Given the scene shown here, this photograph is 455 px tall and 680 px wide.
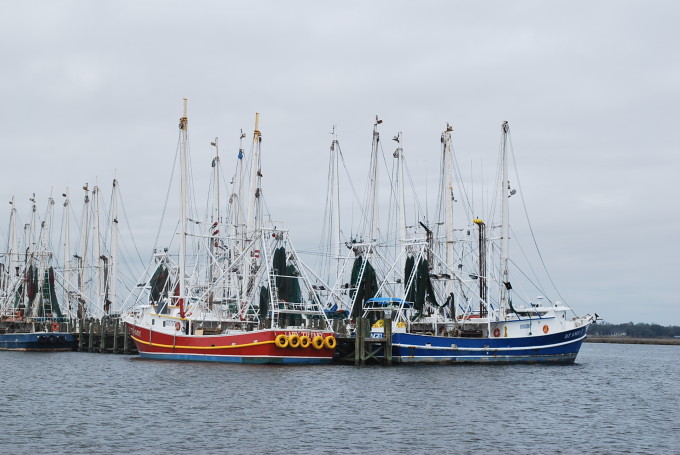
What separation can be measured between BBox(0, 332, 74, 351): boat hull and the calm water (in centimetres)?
3244

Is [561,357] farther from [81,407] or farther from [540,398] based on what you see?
[81,407]

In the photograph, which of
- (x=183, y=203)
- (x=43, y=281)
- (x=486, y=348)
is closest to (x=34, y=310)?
(x=43, y=281)

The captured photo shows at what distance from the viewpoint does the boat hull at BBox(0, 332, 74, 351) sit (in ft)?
333

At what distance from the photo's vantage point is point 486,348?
7456 centimetres

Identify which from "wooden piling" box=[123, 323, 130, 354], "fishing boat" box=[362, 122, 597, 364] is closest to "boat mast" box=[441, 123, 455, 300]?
"fishing boat" box=[362, 122, 597, 364]

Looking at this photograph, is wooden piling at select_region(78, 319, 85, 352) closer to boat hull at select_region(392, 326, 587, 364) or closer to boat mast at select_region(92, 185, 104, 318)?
boat mast at select_region(92, 185, 104, 318)

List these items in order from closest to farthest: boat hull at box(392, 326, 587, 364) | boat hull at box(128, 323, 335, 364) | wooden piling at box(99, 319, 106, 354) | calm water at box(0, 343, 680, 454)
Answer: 1. calm water at box(0, 343, 680, 454)
2. boat hull at box(128, 323, 335, 364)
3. boat hull at box(392, 326, 587, 364)
4. wooden piling at box(99, 319, 106, 354)

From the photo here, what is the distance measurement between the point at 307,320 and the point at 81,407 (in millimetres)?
28661

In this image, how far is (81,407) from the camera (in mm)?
45062

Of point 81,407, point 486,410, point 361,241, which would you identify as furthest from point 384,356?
point 81,407

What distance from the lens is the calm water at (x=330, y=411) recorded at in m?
35.1

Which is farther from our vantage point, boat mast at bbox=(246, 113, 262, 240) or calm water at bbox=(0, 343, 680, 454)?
boat mast at bbox=(246, 113, 262, 240)

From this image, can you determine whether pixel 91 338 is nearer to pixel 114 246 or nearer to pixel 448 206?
pixel 114 246

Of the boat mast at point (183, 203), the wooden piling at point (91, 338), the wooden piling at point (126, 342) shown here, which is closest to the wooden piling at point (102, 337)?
the wooden piling at point (91, 338)
